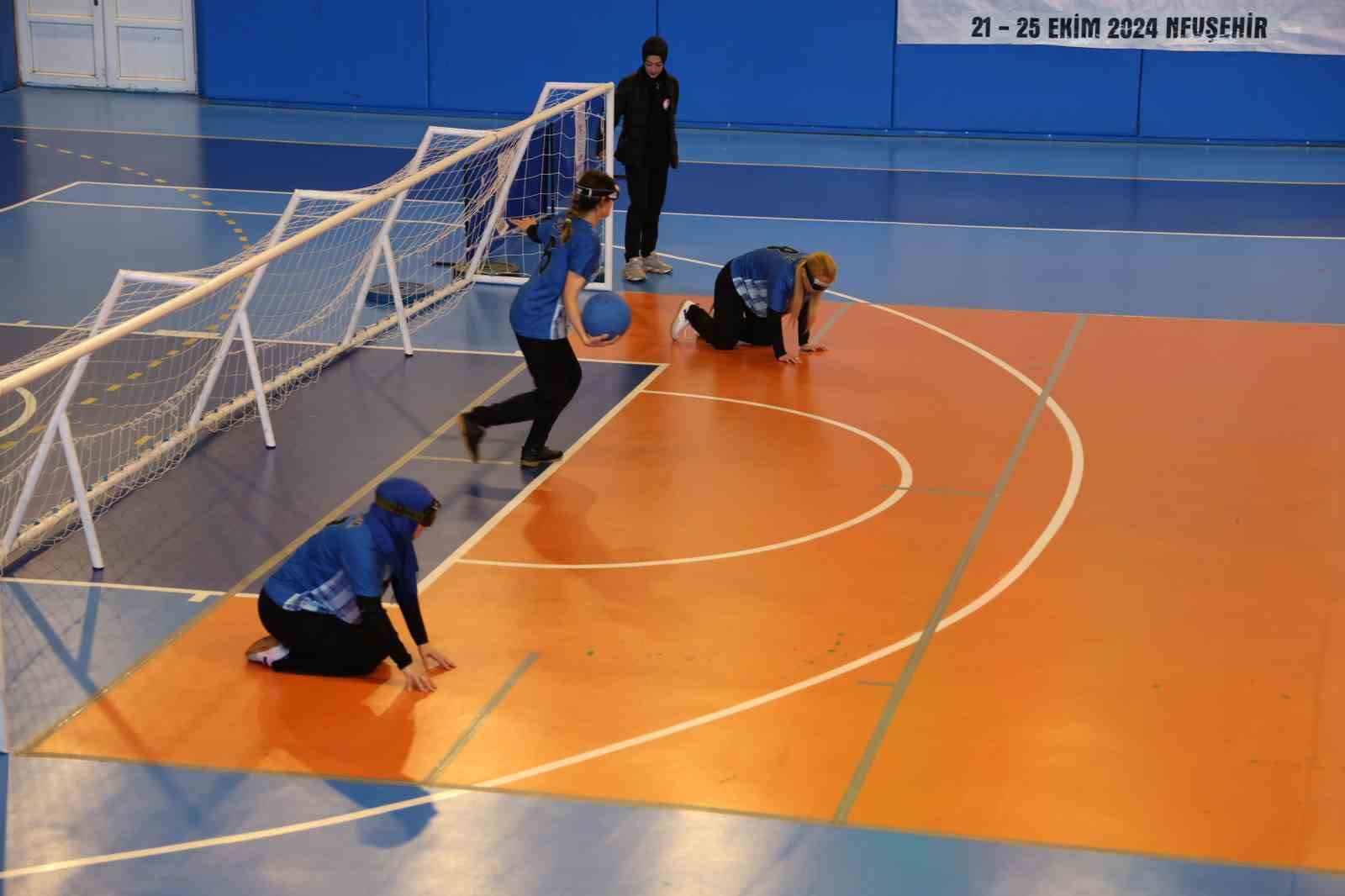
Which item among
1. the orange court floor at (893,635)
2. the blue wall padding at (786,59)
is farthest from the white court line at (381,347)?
the blue wall padding at (786,59)

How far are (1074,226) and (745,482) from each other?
920 centimetres

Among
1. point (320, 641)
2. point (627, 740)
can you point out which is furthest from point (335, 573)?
point (627, 740)

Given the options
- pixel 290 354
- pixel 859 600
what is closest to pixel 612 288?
pixel 290 354

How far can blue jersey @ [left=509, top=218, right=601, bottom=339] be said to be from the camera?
35.4 ft

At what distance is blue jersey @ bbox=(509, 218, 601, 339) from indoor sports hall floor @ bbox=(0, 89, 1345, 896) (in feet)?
3.22

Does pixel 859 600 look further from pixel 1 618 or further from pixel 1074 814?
pixel 1 618

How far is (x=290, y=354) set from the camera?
13336 millimetres

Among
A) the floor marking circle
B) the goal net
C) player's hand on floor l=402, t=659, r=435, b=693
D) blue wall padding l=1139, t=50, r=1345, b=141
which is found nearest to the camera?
player's hand on floor l=402, t=659, r=435, b=693

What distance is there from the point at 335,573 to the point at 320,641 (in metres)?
0.37

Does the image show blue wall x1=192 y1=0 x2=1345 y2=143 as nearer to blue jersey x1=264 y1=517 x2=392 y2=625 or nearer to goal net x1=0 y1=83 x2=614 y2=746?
goal net x1=0 y1=83 x2=614 y2=746

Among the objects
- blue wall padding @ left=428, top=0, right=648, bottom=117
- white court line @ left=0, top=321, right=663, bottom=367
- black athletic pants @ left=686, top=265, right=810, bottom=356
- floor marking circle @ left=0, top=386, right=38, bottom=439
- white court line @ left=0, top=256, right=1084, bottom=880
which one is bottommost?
white court line @ left=0, top=256, right=1084, bottom=880

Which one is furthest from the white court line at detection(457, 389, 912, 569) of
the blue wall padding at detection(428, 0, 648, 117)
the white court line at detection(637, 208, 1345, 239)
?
the blue wall padding at detection(428, 0, 648, 117)

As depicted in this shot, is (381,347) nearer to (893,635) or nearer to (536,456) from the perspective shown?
(536,456)

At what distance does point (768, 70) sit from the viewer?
24.3 meters
